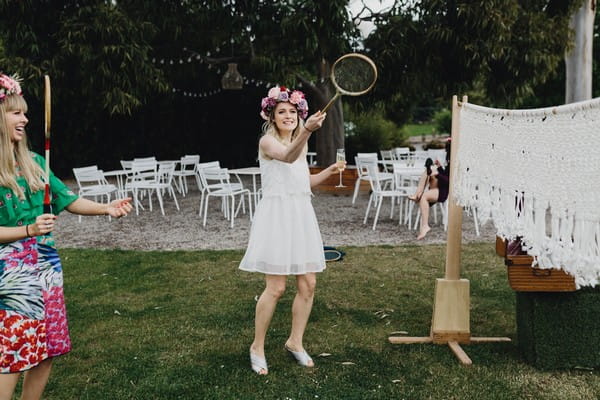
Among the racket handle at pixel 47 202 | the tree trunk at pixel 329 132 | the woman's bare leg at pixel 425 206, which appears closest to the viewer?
the racket handle at pixel 47 202

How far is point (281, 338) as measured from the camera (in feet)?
13.5

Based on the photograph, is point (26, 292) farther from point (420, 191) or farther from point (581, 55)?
point (581, 55)

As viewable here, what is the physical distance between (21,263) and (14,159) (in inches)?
17.5

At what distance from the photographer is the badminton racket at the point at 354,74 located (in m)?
3.44

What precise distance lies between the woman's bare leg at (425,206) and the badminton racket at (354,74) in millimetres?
4595

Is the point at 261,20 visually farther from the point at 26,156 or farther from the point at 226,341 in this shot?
Answer: the point at 26,156

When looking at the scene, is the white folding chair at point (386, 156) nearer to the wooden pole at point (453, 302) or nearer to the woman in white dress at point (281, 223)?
the wooden pole at point (453, 302)

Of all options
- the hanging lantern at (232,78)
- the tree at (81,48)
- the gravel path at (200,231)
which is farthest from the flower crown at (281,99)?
the hanging lantern at (232,78)

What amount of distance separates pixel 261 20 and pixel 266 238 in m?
7.45

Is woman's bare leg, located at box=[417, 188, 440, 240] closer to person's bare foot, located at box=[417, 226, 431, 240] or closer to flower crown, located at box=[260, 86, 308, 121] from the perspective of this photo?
person's bare foot, located at box=[417, 226, 431, 240]

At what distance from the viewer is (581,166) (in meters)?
2.41

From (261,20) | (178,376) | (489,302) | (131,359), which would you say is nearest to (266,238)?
(178,376)

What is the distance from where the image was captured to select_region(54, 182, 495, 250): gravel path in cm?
772

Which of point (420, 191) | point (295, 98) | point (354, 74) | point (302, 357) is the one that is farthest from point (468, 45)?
point (302, 357)
